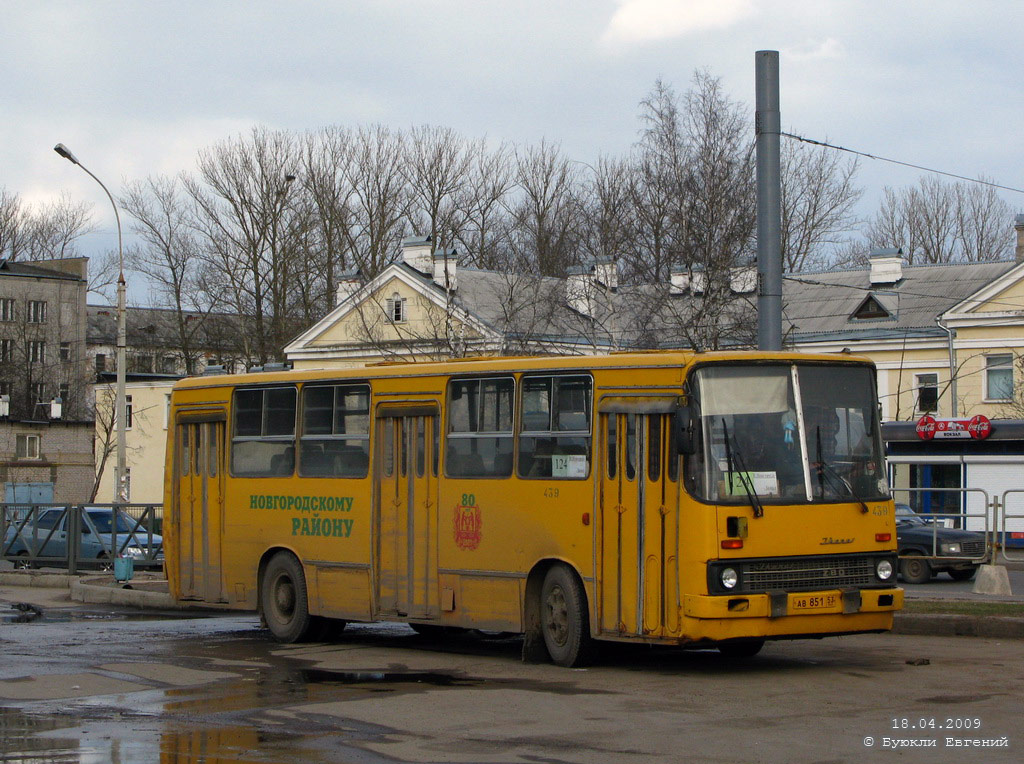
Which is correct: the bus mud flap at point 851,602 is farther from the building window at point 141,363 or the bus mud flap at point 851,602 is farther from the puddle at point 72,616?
the building window at point 141,363

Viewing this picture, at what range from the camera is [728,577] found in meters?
11.7

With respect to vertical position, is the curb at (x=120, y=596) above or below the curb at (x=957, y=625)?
below

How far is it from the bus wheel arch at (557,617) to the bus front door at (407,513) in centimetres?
128

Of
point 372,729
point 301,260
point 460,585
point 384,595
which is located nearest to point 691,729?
point 372,729

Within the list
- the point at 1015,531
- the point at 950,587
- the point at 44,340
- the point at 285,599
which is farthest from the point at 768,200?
the point at 44,340

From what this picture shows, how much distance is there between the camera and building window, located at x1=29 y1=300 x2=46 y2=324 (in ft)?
317

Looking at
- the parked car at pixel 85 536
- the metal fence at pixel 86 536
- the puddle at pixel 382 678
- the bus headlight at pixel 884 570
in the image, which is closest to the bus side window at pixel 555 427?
the puddle at pixel 382 678

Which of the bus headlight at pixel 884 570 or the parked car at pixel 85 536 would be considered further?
the parked car at pixel 85 536

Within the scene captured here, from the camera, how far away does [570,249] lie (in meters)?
40.8

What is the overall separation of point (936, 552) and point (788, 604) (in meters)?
14.3

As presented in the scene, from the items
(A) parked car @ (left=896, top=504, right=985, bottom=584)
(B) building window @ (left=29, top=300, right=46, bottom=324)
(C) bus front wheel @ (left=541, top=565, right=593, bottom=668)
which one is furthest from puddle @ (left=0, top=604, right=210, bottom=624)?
(B) building window @ (left=29, top=300, right=46, bottom=324)

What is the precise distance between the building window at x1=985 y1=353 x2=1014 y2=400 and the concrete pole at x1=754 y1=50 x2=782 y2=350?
124 feet

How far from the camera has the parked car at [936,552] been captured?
25.2m

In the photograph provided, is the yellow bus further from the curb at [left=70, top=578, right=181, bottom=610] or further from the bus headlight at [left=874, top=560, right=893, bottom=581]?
the curb at [left=70, top=578, right=181, bottom=610]
